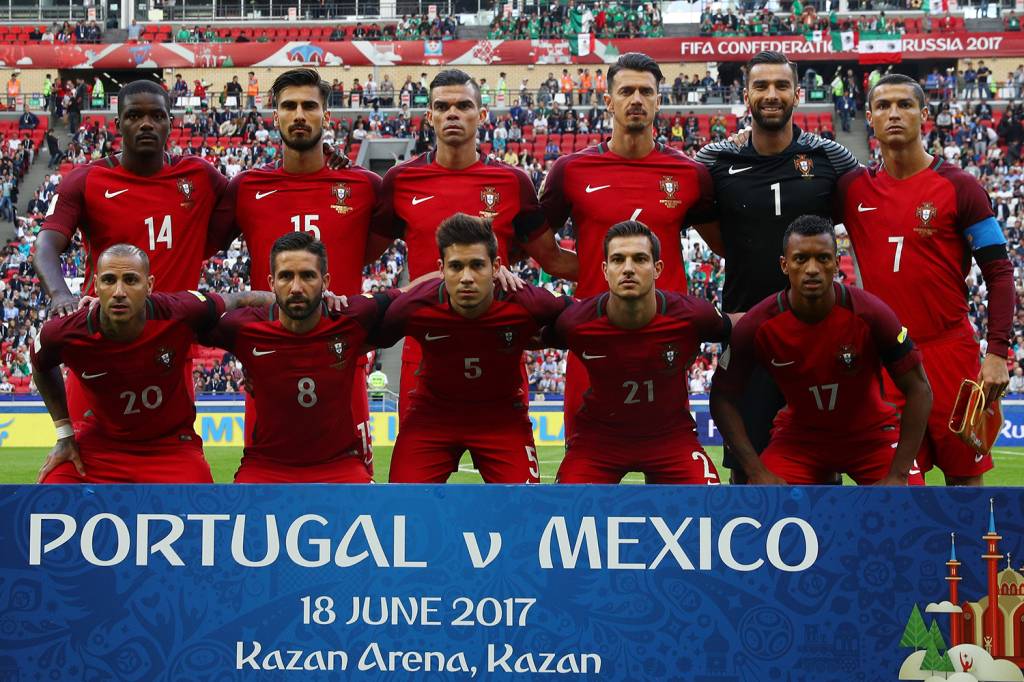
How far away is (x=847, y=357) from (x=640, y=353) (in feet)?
2.91

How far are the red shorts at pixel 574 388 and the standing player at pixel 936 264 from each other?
→ 4.71ft

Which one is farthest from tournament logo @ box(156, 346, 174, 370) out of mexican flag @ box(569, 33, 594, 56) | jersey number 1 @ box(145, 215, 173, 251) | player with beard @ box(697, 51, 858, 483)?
mexican flag @ box(569, 33, 594, 56)

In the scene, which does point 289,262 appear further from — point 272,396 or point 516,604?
Result: point 516,604

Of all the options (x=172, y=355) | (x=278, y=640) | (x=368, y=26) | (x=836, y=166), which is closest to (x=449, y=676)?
(x=278, y=640)

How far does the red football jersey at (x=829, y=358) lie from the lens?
201 inches

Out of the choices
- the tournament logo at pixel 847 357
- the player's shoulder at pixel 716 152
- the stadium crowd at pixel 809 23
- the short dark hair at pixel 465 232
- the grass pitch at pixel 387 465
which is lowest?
the grass pitch at pixel 387 465

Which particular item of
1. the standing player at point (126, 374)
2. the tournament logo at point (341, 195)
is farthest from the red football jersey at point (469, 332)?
the tournament logo at point (341, 195)

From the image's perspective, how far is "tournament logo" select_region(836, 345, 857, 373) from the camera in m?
5.16

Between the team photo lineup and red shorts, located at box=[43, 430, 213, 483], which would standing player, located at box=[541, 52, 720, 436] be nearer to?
the team photo lineup

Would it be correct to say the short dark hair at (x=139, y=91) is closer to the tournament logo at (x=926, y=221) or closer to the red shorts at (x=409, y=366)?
the red shorts at (x=409, y=366)

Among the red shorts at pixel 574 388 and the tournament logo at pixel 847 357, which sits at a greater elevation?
the tournament logo at pixel 847 357

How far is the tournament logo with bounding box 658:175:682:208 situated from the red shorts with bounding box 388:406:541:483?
4.32ft

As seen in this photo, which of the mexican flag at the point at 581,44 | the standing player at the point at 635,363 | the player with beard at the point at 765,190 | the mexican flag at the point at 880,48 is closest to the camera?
the standing player at the point at 635,363

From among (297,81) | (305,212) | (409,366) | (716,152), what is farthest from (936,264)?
(297,81)
